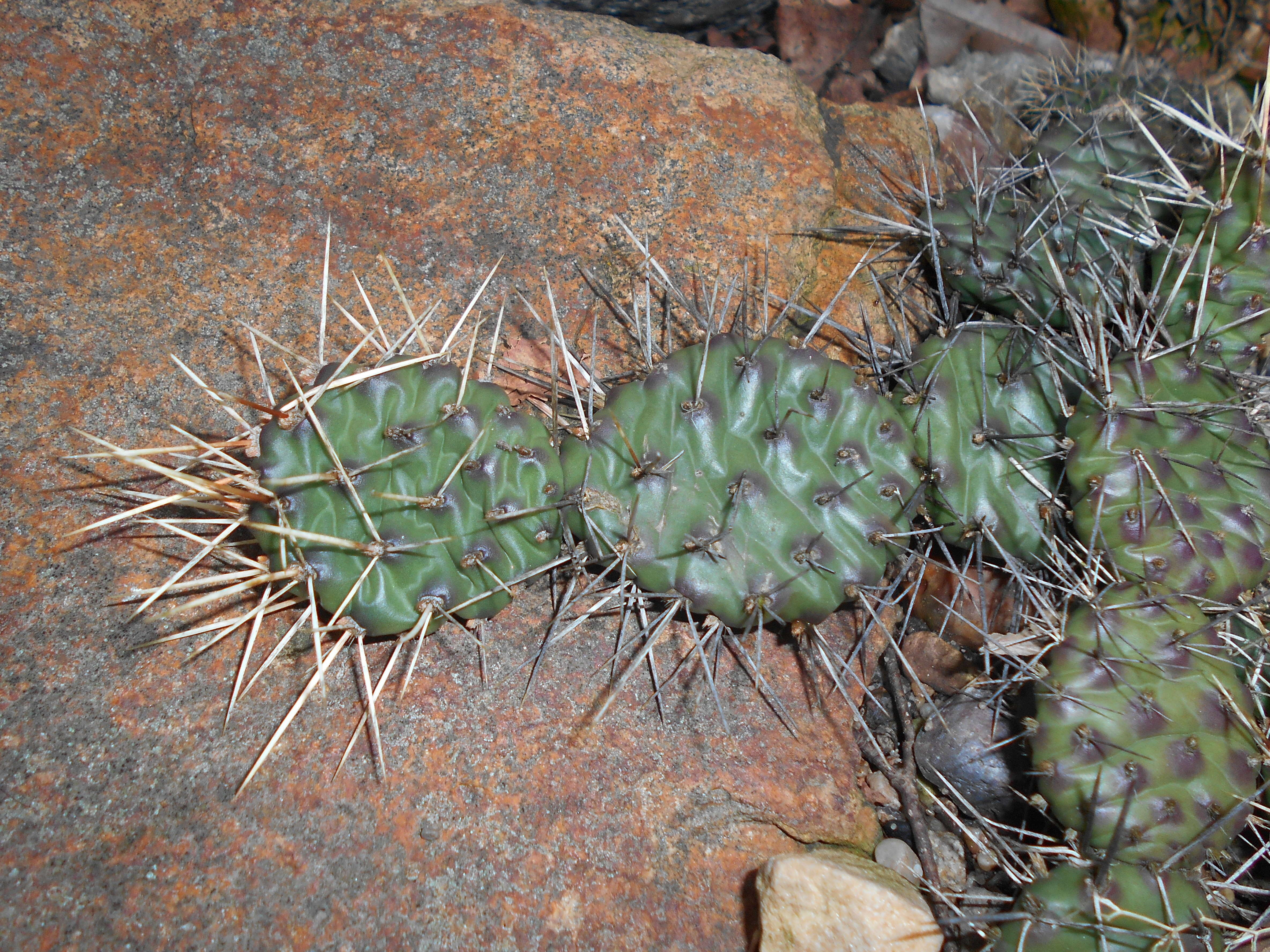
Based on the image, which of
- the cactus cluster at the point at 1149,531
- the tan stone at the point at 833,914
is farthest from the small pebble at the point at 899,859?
the cactus cluster at the point at 1149,531

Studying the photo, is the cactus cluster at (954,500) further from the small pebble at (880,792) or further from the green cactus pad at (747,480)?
the small pebble at (880,792)

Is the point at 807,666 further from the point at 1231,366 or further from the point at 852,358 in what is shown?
the point at 1231,366

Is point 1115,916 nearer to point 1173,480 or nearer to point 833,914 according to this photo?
point 833,914

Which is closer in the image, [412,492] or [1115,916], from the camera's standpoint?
[1115,916]

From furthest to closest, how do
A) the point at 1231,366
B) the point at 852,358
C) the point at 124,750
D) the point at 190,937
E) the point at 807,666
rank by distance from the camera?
the point at 852,358
the point at 807,666
the point at 1231,366
the point at 124,750
the point at 190,937

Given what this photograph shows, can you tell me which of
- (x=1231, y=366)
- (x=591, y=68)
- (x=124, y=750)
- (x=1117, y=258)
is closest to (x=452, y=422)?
(x=124, y=750)

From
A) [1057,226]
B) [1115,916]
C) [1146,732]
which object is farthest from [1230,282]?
[1115,916]

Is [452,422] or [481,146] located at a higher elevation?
[481,146]
